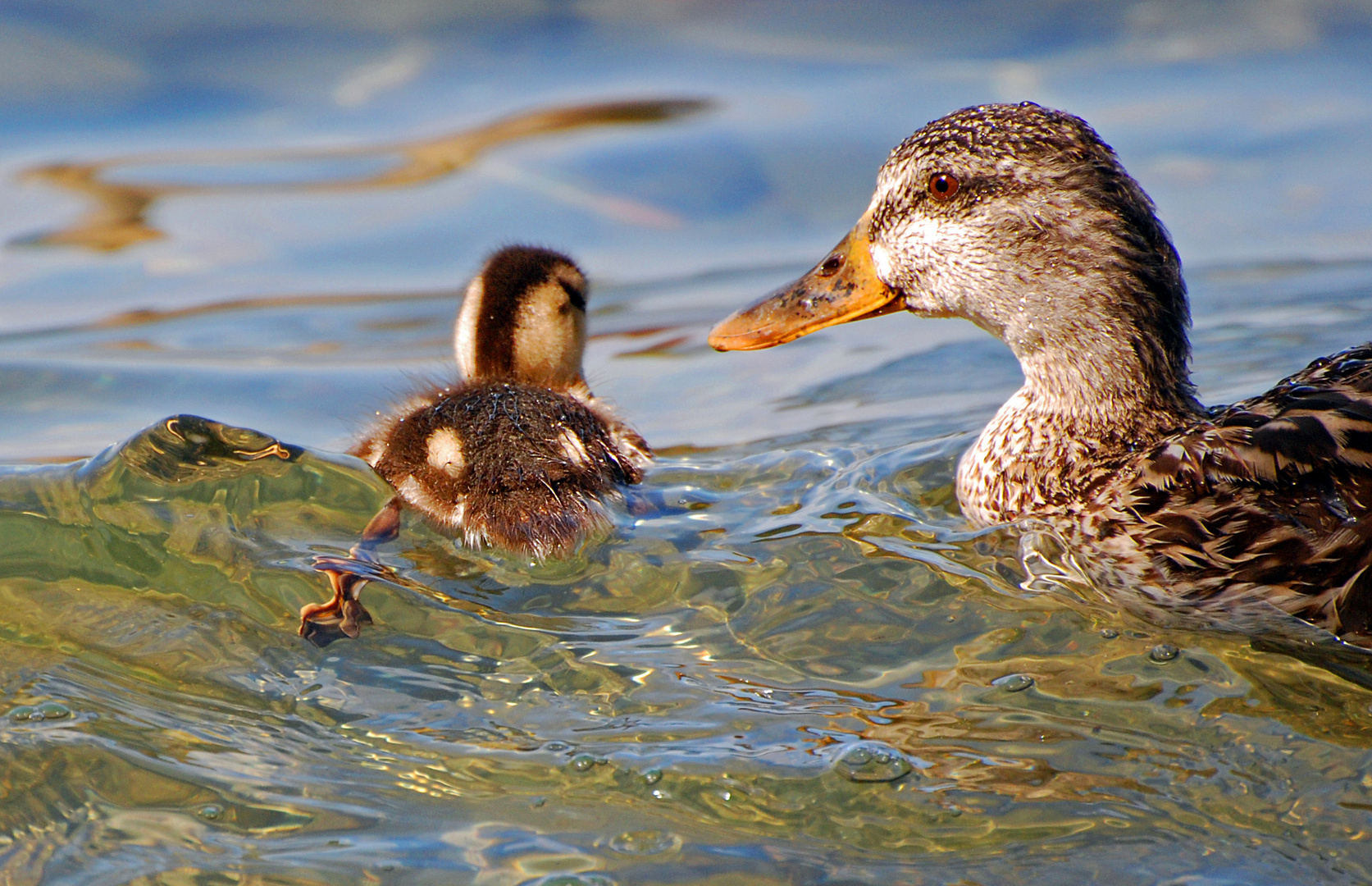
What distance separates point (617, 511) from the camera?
3.60m

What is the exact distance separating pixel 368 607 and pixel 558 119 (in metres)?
4.80

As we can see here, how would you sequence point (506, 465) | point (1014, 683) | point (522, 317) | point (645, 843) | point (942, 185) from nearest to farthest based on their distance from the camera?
point (645, 843)
point (1014, 683)
point (506, 465)
point (942, 185)
point (522, 317)

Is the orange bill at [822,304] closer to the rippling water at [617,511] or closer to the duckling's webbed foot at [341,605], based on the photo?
the rippling water at [617,511]

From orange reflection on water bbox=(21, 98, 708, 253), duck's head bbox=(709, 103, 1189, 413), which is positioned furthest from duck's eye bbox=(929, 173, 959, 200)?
orange reflection on water bbox=(21, 98, 708, 253)

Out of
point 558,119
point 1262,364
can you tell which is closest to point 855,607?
point 1262,364

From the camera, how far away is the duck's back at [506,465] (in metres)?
3.35

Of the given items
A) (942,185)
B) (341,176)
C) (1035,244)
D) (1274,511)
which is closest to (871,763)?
(1274,511)

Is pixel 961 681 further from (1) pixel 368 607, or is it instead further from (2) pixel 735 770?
(1) pixel 368 607

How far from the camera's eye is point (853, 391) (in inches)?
199

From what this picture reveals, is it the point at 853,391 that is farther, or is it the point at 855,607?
the point at 853,391

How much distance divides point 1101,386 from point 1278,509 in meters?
0.58

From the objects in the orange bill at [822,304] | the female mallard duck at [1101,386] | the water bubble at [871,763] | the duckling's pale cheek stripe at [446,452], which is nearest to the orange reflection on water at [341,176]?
the orange bill at [822,304]

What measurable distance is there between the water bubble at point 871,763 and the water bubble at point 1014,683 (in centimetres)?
35

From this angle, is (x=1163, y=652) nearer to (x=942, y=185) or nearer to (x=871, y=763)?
(x=871, y=763)
